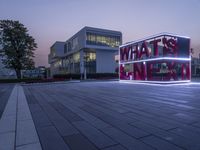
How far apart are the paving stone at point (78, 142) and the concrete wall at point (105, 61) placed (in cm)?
3766

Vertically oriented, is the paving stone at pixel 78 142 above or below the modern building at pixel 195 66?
below

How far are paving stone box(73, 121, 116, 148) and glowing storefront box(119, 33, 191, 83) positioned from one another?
1589cm

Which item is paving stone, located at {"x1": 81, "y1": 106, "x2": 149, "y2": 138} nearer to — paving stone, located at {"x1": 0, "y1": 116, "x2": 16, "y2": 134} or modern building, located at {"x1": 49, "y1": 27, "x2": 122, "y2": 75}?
paving stone, located at {"x1": 0, "y1": 116, "x2": 16, "y2": 134}

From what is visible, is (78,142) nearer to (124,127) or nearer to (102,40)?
(124,127)

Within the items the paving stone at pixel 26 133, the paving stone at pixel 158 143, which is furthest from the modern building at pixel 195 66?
the paving stone at pixel 26 133

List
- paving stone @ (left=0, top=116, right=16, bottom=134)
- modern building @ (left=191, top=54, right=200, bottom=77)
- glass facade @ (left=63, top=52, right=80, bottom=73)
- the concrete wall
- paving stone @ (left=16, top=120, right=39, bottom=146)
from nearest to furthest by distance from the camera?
1. paving stone @ (left=16, top=120, right=39, bottom=146)
2. paving stone @ (left=0, top=116, right=16, bottom=134)
3. the concrete wall
4. glass facade @ (left=63, top=52, right=80, bottom=73)
5. modern building @ (left=191, top=54, right=200, bottom=77)

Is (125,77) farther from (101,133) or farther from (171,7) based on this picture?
(101,133)

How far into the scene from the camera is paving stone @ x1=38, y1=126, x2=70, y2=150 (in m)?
2.80

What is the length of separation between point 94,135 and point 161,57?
53.6 feet

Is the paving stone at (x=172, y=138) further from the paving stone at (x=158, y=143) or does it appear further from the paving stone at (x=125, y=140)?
the paving stone at (x=125, y=140)

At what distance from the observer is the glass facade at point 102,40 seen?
38.2 metres

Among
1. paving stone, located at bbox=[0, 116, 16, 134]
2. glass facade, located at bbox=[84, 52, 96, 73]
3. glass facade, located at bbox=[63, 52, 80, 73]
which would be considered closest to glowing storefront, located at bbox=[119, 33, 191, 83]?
paving stone, located at bbox=[0, 116, 16, 134]

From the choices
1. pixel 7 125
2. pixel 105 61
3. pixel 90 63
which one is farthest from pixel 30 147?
pixel 105 61

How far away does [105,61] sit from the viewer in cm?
4184
